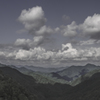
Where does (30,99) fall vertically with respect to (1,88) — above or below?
below

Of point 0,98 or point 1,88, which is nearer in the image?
point 0,98

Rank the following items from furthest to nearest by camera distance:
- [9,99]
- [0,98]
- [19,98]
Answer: [19,98] → [9,99] → [0,98]

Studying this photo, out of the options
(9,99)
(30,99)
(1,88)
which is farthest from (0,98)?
(30,99)

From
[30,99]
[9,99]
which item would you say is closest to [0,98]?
[9,99]

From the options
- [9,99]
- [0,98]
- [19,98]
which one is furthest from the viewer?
[19,98]

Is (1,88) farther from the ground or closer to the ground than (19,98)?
farther from the ground

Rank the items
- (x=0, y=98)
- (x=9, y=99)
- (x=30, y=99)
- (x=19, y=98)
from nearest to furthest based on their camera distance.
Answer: (x=0, y=98)
(x=9, y=99)
(x=19, y=98)
(x=30, y=99)

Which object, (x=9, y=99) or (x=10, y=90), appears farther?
(x=10, y=90)

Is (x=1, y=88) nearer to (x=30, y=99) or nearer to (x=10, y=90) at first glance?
(x=10, y=90)

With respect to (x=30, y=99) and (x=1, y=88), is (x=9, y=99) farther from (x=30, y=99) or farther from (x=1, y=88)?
(x=30, y=99)
